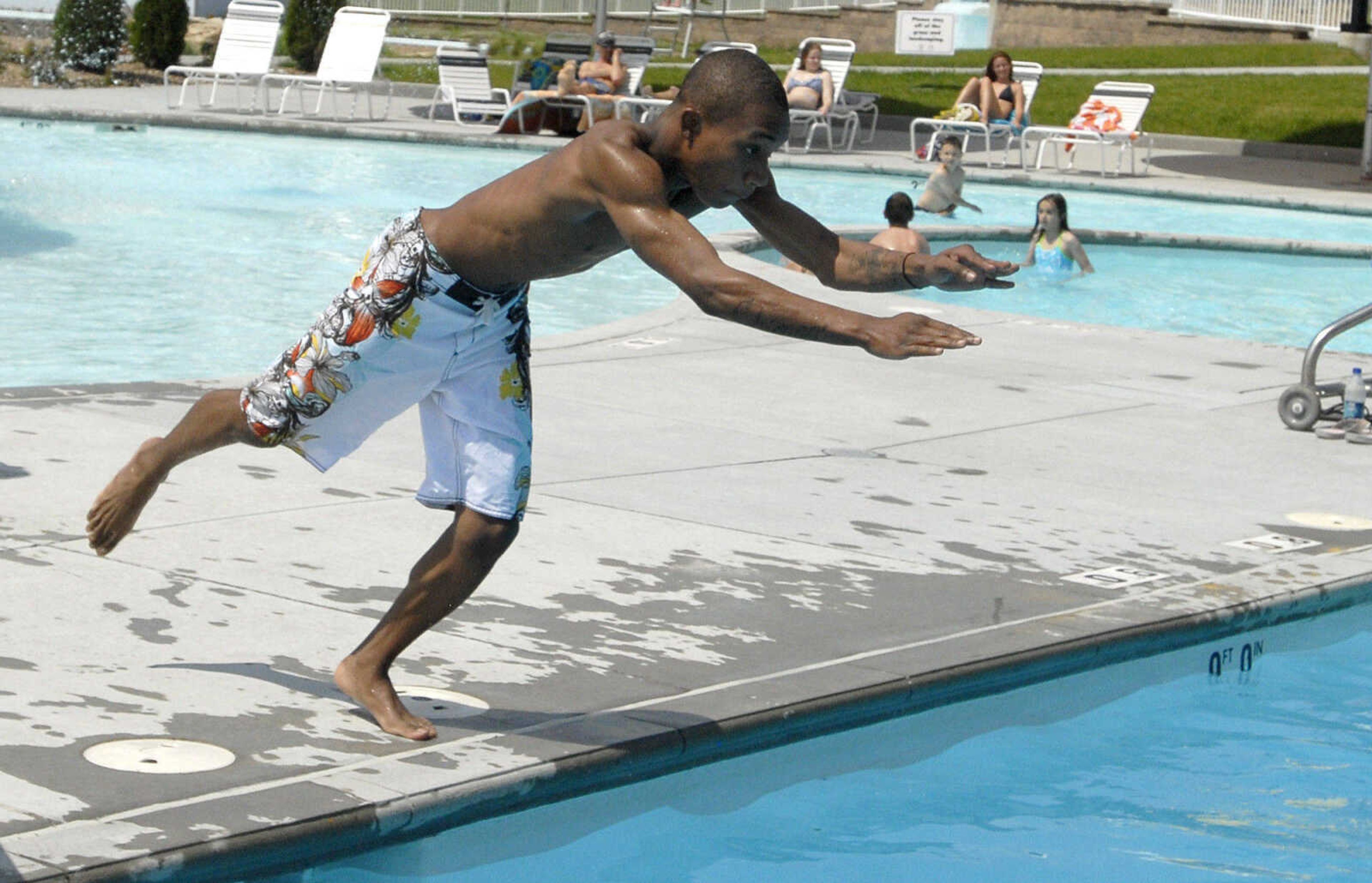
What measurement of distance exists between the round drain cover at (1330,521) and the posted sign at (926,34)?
2386cm

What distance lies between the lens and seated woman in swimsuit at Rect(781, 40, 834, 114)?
24250 millimetres

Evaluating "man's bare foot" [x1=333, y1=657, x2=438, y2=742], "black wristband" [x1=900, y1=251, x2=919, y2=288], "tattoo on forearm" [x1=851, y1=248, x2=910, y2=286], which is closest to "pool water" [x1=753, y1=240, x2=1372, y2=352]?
"tattoo on forearm" [x1=851, y1=248, x2=910, y2=286]

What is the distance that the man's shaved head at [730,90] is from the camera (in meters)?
3.93

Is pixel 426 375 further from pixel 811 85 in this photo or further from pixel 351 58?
pixel 351 58

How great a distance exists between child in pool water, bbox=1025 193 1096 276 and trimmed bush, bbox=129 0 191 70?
62.7ft

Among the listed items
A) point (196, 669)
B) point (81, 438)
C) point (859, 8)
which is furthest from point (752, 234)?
point (859, 8)

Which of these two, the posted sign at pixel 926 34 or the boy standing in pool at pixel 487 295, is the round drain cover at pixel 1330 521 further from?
the posted sign at pixel 926 34

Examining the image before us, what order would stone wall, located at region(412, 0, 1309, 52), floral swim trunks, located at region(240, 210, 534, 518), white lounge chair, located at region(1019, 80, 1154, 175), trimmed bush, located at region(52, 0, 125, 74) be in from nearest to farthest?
floral swim trunks, located at region(240, 210, 534, 518)
white lounge chair, located at region(1019, 80, 1154, 175)
trimmed bush, located at region(52, 0, 125, 74)
stone wall, located at region(412, 0, 1309, 52)

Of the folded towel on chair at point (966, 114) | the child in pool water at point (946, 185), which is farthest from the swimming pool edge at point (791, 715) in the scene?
the folded towel on chair at point (966, 114)

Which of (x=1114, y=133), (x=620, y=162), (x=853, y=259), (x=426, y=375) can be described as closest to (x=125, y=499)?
(x=426, y=375)

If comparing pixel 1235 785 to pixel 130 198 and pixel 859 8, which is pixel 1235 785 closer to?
pixel 130 198

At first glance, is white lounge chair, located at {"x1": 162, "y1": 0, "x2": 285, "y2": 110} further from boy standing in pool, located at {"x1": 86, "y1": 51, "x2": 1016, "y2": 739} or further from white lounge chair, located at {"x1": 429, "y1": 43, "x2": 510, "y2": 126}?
boy standing in pool, located at {"x1": 86, "y1": 51, "x2": 1016, "y2": 739}

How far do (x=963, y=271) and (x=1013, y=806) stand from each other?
5.29 feet

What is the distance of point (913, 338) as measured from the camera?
3506 mm
